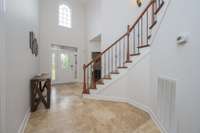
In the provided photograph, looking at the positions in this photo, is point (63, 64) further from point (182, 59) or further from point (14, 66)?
point (182, 59)

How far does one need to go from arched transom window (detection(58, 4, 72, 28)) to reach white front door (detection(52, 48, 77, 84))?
141 cm

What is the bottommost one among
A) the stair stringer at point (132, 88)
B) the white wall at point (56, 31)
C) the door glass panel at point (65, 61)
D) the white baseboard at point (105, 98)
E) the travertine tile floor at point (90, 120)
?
the travertine tile floor at point (90, 120)

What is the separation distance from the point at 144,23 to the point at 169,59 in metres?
2.85

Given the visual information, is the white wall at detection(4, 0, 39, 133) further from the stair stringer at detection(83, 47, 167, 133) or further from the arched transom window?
the arched transom window

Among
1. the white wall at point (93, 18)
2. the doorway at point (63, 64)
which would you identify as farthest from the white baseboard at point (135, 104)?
the white wall at point (93, 18)

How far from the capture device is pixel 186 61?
1.20m

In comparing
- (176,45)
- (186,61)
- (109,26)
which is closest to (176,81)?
(186,61)

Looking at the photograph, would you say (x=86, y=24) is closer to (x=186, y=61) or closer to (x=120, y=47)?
(x=120, y=47)

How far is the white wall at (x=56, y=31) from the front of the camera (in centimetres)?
562

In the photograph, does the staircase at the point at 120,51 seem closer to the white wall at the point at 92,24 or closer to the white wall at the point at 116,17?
the white wall at the point at 116,17

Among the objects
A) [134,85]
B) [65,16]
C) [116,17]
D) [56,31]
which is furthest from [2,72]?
[65,16]

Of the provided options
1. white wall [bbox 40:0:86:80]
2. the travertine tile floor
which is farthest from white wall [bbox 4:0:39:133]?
white wall [bbox 40:0:86:80]

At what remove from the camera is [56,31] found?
6.03 meters

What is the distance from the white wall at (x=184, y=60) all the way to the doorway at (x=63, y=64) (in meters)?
5.45
